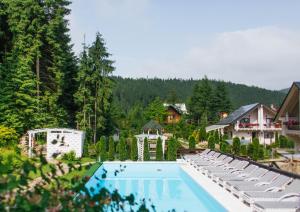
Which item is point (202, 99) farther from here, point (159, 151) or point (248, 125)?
point (159, 151)

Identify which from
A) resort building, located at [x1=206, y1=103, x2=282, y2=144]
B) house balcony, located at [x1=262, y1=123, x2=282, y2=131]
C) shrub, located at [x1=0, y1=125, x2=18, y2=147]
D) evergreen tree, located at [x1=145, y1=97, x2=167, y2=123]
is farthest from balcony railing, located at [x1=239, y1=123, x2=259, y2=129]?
evergreen tree, located at [x1=145, y1=97, x2=167, y2=123]

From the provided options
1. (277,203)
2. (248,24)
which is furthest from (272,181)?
(248,24)

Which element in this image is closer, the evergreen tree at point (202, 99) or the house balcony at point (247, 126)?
the house balcony at point (247, 126)

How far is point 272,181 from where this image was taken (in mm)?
11547

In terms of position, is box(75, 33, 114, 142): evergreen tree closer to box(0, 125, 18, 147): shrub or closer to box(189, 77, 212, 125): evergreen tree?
box(0, 125, 18, 147): shrub

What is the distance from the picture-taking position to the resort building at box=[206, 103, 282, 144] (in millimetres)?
42531

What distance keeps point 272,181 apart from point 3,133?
15719mm

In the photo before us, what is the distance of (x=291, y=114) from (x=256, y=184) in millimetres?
13894

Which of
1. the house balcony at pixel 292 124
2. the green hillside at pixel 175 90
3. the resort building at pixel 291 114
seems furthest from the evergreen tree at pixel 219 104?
the house balcony at pixel 292 124

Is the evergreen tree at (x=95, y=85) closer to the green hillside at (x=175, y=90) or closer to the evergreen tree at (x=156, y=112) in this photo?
the evergreen tree at (x=156, y=112)

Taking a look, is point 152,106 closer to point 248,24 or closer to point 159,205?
point 248,24

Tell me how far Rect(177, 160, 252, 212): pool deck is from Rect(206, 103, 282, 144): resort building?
996 inches

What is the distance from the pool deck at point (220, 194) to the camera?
10195 millimetres

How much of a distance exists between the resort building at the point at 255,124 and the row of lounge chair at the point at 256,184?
24.8 metres
